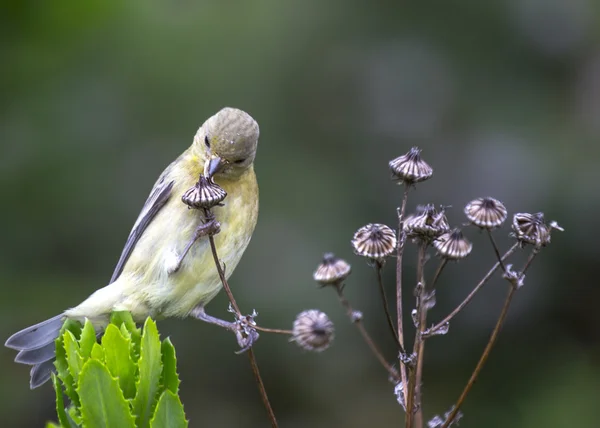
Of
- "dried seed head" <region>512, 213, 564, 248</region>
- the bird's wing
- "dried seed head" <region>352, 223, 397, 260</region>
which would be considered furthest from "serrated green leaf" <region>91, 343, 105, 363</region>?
the bird's wing

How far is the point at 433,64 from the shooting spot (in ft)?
22.7

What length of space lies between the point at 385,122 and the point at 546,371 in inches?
104

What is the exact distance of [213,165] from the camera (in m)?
4.15

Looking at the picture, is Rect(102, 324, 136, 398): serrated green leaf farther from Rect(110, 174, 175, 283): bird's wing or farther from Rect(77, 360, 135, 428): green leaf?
Rect(110, 174, 175, 283): bird's wing

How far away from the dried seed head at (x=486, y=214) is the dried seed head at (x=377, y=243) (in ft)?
0.94

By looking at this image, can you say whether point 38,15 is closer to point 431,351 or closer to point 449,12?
point 449,12

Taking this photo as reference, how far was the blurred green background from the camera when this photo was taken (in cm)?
→ 629

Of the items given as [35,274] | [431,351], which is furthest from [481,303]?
[35,274]

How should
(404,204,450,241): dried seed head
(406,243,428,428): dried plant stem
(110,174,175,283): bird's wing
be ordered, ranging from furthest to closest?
(110,174,175,283): bird's wing
(404,204,450,241): dried seed head
(406,243,428,428): dried plant stem

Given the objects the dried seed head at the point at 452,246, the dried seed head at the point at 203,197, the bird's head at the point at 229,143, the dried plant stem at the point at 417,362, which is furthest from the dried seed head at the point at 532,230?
the bird's head at the point at 229,143

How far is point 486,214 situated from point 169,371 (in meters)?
1.22

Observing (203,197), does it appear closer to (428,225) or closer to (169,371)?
(169,371)

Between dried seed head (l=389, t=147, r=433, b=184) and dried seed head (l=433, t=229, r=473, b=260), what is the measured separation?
0.77 ft

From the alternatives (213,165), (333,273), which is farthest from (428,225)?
(213,165)
